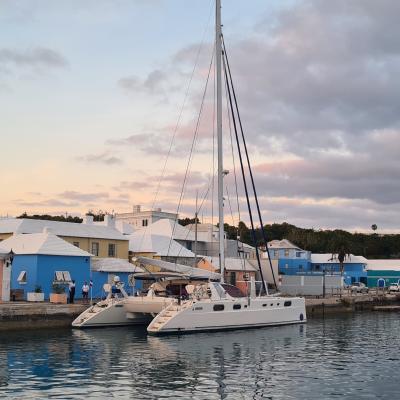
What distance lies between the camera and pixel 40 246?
4506 cm

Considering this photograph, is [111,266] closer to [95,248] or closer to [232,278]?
[95,248]

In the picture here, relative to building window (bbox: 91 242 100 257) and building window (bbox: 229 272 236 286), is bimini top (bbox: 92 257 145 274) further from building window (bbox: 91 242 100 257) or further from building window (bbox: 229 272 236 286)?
building window (bbox: 229 272 236 286)

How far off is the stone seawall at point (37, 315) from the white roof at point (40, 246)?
25.2ft

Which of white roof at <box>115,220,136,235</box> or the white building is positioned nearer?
white roof at <box>115,220,136,235</box>

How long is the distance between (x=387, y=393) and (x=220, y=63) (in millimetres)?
27371

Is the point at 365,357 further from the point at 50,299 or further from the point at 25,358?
the point at 50,299

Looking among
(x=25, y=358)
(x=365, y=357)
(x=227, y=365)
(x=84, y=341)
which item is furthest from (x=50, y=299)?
(x=365, y=357)

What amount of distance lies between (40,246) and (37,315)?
33.1ft

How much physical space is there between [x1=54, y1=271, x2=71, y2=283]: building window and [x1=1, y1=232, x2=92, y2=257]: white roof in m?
1.42

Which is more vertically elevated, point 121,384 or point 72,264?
point 72,264

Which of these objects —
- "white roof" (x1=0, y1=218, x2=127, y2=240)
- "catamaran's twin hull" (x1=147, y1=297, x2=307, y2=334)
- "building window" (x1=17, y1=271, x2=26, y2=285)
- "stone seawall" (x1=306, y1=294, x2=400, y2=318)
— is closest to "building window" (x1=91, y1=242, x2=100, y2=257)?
"white roof" (x1=0, y1=218, x2=127, y2=240)

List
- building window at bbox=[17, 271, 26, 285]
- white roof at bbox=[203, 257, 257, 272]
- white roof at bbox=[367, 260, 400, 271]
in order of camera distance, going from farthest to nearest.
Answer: white roof at bbox=[367, 260, 400, 271] < white roof at bbox=[203, 257, 257, 272] < building window at bbox=[17, 271, 26, 285]

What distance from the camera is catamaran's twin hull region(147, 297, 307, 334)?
34.3 metres

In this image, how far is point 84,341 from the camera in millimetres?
31641
